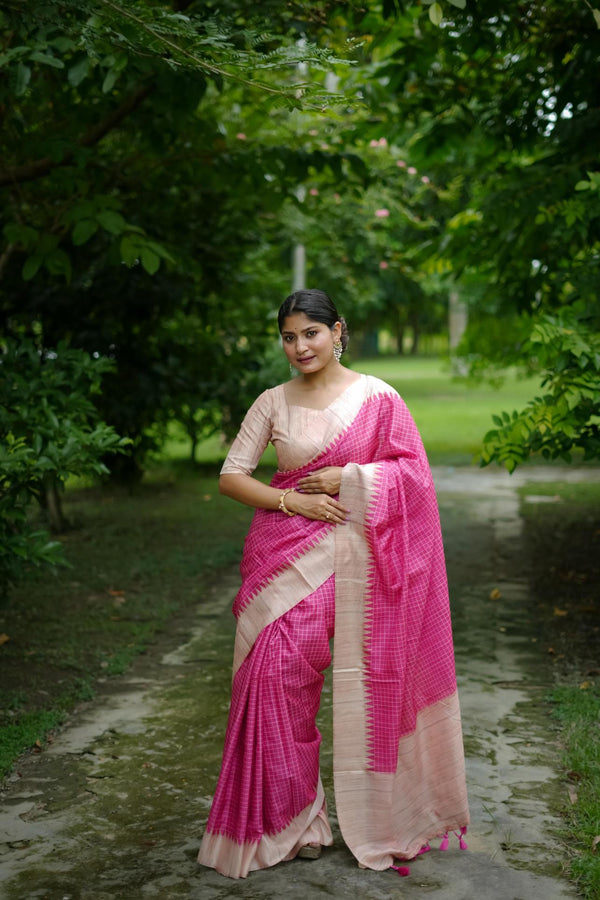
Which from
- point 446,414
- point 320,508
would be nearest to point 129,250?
point 320,508

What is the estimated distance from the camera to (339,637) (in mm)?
3406

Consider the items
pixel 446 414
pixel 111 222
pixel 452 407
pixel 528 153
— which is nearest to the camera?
pixel 111 222

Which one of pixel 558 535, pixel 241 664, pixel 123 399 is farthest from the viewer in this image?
pixel 123 399

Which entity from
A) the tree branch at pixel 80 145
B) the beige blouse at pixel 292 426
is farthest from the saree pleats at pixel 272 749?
the tree branch at pixel 80 145

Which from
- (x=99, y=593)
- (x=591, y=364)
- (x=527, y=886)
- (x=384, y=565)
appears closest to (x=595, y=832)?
(x=527, y=886)

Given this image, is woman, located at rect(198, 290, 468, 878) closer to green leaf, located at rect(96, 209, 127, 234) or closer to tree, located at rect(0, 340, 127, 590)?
tree, located at rect(0, 340, 127, 590)

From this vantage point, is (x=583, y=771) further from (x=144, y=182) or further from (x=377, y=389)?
(x=144, y=182)

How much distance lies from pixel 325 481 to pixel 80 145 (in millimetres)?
3538

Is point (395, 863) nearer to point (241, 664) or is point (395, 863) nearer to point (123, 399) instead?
point (241, 664)

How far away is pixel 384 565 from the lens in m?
3.38

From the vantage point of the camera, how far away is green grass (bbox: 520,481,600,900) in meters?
3.63

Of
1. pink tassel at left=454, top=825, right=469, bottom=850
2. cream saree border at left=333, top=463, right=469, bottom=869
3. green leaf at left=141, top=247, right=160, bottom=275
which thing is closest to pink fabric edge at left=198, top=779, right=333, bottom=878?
cream saree border at left=333, top=463, right=469, bottom=869

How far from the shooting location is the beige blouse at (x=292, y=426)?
3516 mm

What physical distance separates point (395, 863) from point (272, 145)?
542 cm
